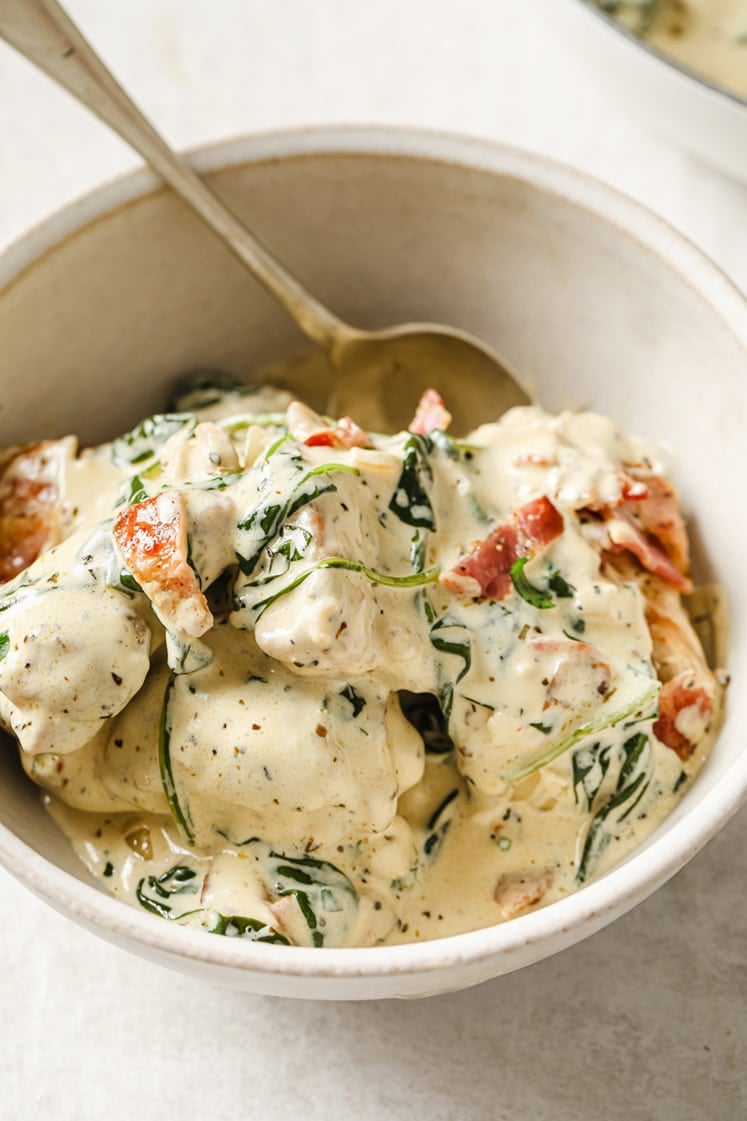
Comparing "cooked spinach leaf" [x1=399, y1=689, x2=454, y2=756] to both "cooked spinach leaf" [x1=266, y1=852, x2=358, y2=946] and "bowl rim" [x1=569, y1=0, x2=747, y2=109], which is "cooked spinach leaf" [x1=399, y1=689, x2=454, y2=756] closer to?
"cooked spinach leaf" [x1=266, y1=852, x2=358, y2=946]

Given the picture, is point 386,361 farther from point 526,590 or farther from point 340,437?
point 526,590

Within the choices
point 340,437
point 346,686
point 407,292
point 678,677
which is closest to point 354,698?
point 346,686

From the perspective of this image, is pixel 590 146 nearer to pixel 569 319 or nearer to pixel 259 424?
pixel 569 319

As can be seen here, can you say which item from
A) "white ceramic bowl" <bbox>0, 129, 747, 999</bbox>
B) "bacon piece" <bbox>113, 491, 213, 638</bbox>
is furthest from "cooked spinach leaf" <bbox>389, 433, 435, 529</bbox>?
"white ceramic bowl" <bbox>0, 129, 747, 999</bbox>

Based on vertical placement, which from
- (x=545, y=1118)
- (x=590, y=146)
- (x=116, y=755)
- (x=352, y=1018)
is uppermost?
(x=116, y=755)

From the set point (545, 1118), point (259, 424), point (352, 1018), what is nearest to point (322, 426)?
point (259, 424)

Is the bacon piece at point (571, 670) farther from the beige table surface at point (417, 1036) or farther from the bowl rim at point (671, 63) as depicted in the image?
the bowl rim at point (671, 63)
